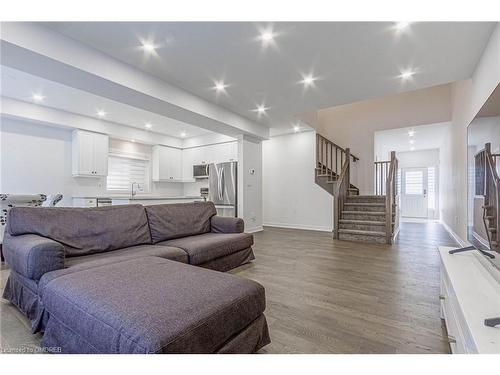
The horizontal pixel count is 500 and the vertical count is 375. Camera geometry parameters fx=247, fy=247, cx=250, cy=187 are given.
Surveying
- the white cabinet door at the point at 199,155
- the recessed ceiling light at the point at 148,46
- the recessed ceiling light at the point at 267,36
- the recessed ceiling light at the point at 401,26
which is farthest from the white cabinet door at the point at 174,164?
the recessed ceiling light at the point at 401,26

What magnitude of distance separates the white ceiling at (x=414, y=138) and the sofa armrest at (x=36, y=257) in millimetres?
6796

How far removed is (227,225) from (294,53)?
2.22 meters

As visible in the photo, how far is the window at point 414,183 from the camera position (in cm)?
866

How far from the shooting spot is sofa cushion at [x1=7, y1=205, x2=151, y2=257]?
2037 mm

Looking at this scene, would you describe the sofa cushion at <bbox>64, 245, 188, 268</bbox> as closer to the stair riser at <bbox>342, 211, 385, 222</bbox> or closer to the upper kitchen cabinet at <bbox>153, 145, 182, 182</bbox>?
the stair riser at <bbox>342, 211, 385, 222</bbox>

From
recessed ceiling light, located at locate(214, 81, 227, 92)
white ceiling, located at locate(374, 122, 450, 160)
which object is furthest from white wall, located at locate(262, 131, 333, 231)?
recessed ceiling light, located at locate(214, 81, 227, 92)

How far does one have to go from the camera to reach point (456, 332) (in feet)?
4.05

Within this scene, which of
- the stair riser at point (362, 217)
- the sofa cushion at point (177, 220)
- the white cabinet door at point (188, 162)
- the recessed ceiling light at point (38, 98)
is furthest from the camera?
the white cabinet door at point (188, 162)

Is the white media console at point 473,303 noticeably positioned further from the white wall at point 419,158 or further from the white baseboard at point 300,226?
the white wall at point 419,158

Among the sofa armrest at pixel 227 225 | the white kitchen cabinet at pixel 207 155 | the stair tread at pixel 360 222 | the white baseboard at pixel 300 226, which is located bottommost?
the white baseboard at pixel 300 226

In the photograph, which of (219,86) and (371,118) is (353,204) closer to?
(371,118)

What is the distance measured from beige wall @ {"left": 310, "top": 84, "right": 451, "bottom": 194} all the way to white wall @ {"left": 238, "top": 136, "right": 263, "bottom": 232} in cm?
168
